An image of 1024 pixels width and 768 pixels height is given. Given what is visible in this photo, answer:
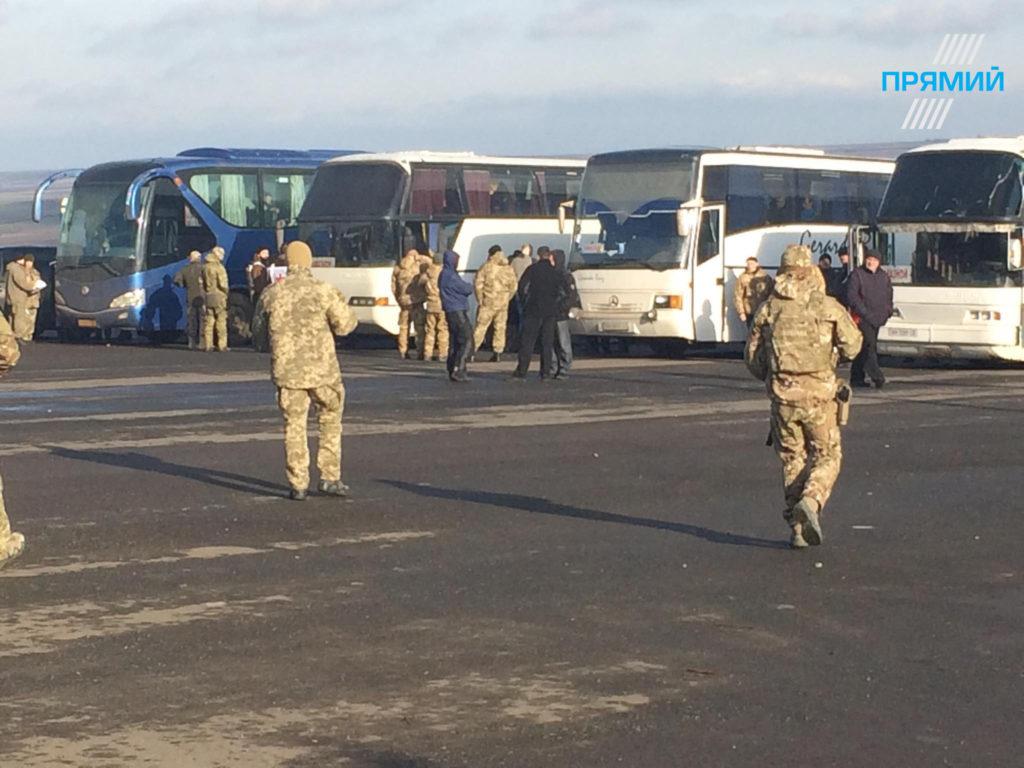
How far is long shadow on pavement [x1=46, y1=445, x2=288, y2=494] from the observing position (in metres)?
14.5

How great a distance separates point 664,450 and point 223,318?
1800 cm

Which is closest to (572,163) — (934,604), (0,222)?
(934,604)

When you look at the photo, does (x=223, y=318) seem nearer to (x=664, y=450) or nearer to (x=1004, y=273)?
(x=1004, y=273)

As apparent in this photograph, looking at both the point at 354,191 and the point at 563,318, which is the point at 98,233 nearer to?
the point at 354,191

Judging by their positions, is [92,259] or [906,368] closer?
[906,368]

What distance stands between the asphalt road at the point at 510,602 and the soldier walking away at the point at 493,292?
11.4 m

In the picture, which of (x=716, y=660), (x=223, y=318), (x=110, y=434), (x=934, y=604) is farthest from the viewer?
(x=223, y=318)

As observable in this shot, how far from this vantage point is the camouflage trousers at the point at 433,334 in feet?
99.9

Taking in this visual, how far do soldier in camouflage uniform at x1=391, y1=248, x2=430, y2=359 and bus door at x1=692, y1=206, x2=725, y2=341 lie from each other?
4.02 meters

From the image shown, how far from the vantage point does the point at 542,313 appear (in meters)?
25.2

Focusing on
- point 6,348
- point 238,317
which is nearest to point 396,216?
point 238,317

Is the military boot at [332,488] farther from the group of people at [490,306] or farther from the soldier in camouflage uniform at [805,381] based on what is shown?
the group of people at [490,306]

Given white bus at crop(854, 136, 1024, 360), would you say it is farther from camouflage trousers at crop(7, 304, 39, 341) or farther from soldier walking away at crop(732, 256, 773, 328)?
camouflage trousers at crop(7, 304, 39, 341)

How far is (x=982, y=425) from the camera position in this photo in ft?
63.1
